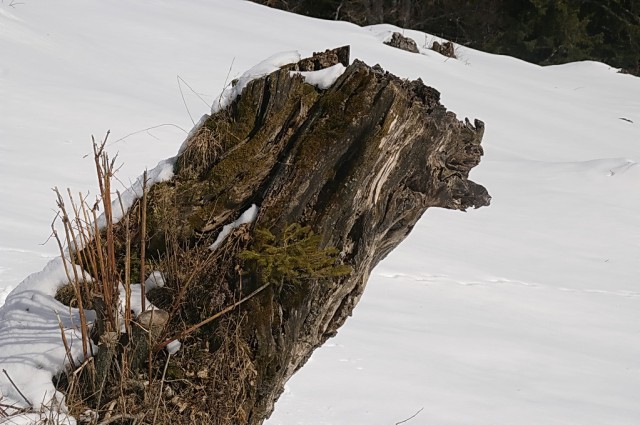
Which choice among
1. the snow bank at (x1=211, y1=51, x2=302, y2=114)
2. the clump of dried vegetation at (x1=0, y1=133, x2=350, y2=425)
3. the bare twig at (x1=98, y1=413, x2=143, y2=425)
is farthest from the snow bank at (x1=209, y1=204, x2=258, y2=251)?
the bare twig at (x1=98, y1=413, x2=143, y2=425)

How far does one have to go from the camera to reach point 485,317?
620cm

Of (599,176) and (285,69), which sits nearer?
(285,69)

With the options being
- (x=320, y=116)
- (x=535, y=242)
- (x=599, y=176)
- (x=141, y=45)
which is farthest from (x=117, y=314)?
(x=141, y=45)

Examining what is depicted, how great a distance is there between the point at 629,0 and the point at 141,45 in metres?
19.8

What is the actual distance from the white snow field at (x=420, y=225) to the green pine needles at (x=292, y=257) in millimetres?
641

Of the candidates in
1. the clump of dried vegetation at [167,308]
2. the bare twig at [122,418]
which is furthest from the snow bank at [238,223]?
the bare twig at [122,418]

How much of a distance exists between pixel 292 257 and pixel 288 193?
0.80ft

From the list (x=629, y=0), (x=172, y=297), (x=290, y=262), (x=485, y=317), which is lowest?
(x=485, y=317)

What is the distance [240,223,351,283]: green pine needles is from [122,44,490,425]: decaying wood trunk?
4 cm

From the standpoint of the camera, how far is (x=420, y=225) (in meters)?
8.24

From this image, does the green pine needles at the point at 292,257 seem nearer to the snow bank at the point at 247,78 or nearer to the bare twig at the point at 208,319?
the bare twig at the point at 208,319

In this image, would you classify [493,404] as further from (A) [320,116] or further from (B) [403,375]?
(A) [320,116]

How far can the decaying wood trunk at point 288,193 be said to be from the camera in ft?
9.39

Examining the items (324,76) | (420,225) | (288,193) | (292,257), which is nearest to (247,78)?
(324,76)
